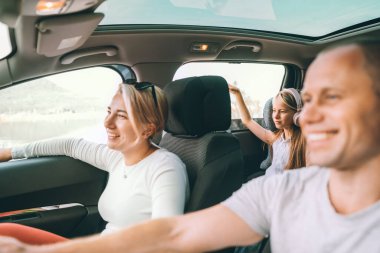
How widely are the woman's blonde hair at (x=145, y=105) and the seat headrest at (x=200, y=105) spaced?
8 cm

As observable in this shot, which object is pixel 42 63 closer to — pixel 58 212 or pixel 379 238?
pixel 58 212

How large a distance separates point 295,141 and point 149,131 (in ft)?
3.93

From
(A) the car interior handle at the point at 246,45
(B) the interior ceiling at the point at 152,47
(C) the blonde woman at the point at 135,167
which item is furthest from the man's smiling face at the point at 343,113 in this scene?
(A) the car interior handle at the point at 246,45

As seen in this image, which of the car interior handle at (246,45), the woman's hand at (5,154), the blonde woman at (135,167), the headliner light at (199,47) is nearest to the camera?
the blonde woman at (135,167)

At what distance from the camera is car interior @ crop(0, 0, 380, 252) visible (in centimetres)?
185

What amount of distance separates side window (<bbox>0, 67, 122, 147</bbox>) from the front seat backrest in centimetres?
70

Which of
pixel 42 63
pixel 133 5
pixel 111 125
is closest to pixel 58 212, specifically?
pixel 111 125

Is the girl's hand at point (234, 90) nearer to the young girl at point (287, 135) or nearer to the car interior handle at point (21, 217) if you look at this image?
the young girl at point (287, 135)

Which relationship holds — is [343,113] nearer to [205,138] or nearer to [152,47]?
[205,138]

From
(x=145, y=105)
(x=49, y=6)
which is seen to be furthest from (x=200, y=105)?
(x=49, y=6)

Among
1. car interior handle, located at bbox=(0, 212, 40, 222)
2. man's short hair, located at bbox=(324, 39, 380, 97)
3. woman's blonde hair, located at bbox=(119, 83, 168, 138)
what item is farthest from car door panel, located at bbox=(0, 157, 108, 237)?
man's short hair, located at bbox=(324, 39, 380, 97)

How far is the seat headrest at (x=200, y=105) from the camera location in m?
1.94

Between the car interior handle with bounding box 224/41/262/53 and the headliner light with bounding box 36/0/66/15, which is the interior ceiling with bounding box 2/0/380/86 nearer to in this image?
the car interior handle with bounding box 224/41/262/53

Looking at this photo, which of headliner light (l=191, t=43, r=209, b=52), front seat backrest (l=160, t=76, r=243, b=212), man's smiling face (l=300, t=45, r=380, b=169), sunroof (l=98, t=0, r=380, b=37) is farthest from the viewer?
headliner light (l=191, t=43, r=209, b=52)
